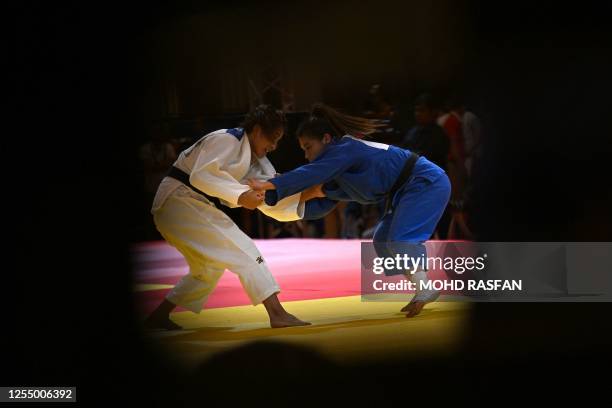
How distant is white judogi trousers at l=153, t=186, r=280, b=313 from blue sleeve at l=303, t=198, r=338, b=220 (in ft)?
1.23

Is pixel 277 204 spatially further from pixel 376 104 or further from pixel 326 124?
pixel 376 104

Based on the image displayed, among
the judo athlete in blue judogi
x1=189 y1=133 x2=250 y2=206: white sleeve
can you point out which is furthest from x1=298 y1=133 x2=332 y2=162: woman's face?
x1=189 y1=133 x2=250 y2=206: white sleeve

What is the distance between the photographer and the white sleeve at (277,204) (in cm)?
407

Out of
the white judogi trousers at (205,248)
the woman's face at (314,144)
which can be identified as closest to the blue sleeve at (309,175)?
the woman's face at (314,144)

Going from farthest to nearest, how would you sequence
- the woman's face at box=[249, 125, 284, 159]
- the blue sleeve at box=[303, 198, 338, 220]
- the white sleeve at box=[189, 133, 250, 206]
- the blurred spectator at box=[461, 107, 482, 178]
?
A: 1. the blurred spectator at box=[461, 107, 482, 178]
2. the blue sleeve at box=[303, 198, 338, 220]
3. the woman's face at box=[249, 125, 284, 159]
4. the white sleeve at box=[189, 133, 250, 206]

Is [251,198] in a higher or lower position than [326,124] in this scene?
lower

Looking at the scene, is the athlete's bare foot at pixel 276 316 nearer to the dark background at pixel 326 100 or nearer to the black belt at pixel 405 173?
the dark background at pixel 326 100

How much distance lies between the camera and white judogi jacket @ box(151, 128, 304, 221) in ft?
12.6

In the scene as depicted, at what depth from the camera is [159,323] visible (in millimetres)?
4016

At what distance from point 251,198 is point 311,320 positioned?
23.7 inches

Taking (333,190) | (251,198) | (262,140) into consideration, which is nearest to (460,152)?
(333,190)

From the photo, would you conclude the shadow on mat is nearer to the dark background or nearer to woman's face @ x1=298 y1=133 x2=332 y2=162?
the dark background

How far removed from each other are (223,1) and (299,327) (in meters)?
1.55

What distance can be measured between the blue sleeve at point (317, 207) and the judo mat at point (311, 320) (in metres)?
0.45
